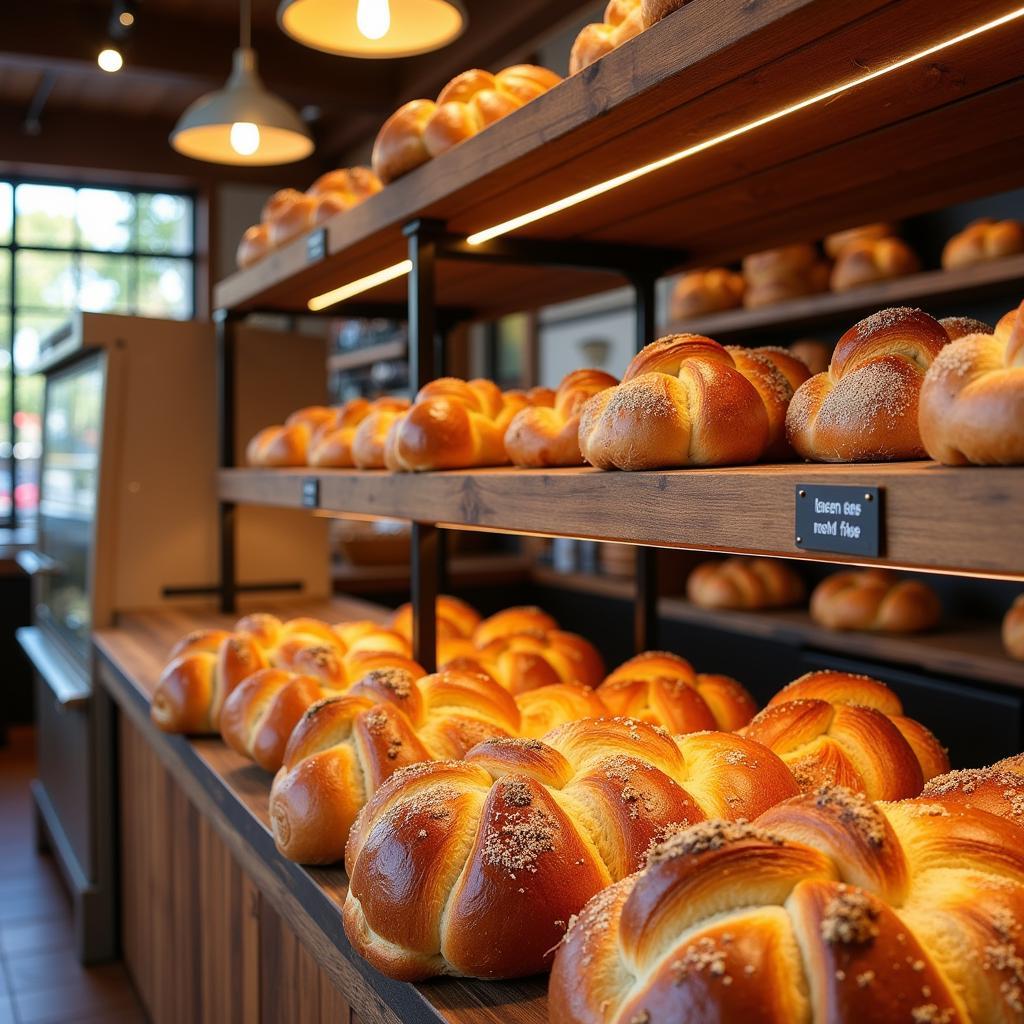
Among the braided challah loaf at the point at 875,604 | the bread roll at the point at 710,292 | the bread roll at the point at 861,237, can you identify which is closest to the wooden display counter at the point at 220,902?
the braided challah loaf at the point at 875,604

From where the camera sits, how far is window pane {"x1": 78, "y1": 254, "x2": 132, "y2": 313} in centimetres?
752

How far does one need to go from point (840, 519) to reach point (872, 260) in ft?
8.55

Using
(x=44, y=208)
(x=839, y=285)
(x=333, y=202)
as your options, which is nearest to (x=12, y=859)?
(x=333, y=202)

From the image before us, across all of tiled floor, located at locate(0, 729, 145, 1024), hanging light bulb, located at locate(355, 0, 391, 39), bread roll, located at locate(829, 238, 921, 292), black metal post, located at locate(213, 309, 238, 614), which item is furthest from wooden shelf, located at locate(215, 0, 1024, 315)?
tiled floor, located at locate(0, 729, 145, 1024)

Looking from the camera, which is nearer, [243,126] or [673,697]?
[673,697]

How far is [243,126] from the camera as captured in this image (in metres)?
3.16

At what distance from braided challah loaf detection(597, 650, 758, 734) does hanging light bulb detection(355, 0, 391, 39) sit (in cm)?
149

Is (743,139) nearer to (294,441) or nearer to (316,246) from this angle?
(316,246)

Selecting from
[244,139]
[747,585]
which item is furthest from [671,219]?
[747,585]

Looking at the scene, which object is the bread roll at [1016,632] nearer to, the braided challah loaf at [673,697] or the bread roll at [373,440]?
the braided challah loaf at [673,697]

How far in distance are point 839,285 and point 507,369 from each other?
3.03 m

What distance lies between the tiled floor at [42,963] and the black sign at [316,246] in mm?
1798

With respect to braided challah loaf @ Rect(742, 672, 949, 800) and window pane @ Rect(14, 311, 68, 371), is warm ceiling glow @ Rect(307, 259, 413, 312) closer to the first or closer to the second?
braided challah loaf @ Rect(742, 672, 949, 800)

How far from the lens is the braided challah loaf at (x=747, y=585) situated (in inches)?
142
